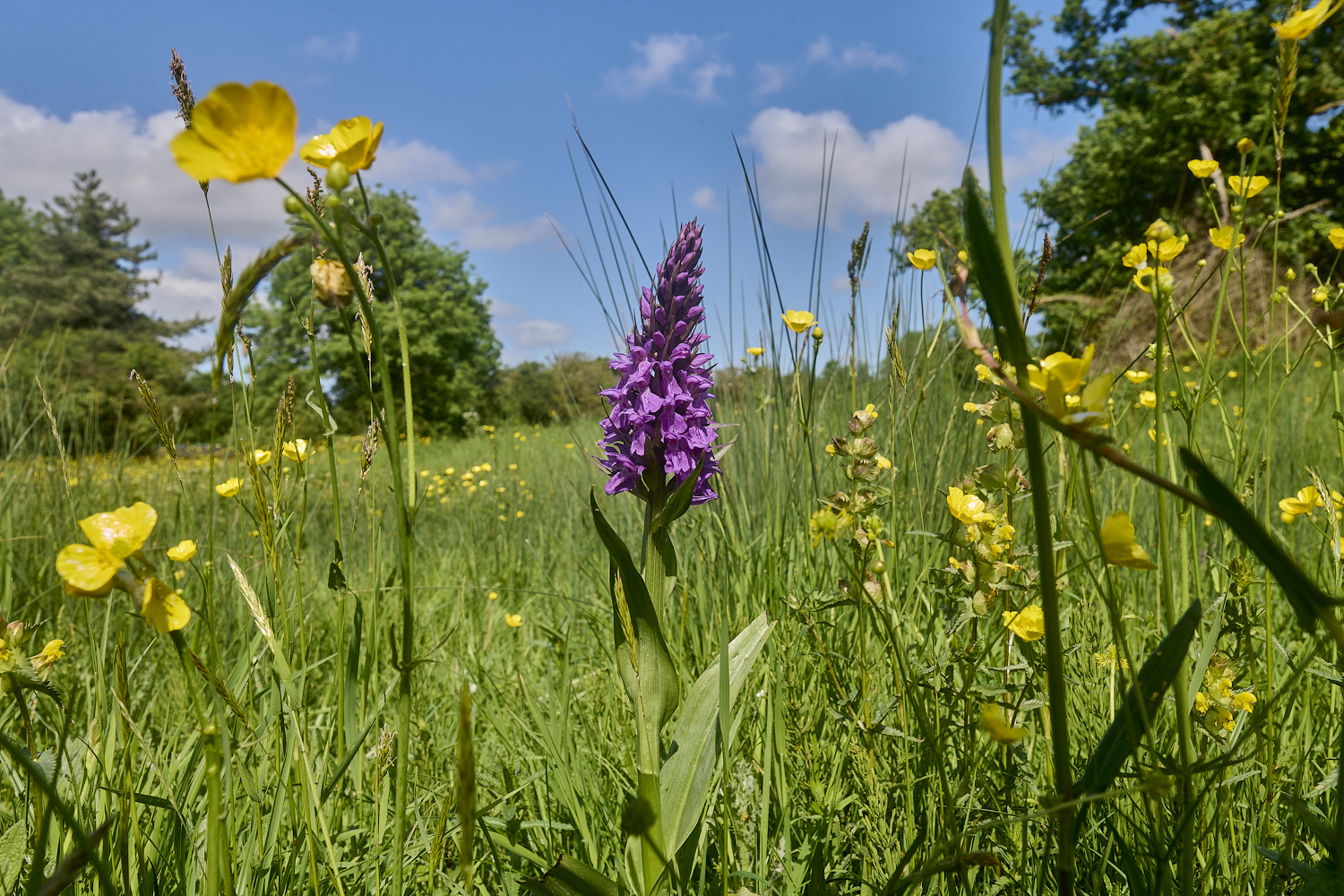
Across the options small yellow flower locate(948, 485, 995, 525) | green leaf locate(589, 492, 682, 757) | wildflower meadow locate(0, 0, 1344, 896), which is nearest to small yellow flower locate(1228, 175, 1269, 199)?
wildflower meadow locate(0, 0, 1344, 896)

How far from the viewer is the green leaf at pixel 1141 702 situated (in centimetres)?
50

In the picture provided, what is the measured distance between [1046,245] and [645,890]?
42.9 inches

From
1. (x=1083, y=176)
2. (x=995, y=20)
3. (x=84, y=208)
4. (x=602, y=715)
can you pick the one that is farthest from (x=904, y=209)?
(x=84, y=208)

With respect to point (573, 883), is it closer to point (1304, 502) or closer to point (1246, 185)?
point (1304, 502)

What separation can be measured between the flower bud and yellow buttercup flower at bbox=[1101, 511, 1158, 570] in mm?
588

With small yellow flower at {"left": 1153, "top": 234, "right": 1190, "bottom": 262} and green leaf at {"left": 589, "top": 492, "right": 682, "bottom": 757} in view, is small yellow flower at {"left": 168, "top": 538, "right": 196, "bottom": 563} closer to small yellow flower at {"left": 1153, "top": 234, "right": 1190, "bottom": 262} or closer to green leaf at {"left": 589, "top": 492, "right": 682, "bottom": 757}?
green leaf at {"left": 589, "top": 492, "right": 682, "bottom": 757}

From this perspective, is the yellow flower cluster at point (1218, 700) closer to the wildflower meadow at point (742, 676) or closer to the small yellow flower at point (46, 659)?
the wildflower meadow at point (742, 676)

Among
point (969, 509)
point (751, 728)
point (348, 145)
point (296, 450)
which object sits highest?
point (348, 145)

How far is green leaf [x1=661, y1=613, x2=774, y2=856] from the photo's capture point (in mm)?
923

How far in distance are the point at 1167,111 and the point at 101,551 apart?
19079 mm

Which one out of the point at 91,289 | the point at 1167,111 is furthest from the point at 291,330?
the point at 1167,111

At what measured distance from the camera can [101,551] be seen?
0.52 m

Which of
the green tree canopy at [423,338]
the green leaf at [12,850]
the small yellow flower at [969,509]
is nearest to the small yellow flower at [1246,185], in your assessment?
the small yellow flower at [969,509]

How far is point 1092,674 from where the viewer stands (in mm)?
1306
